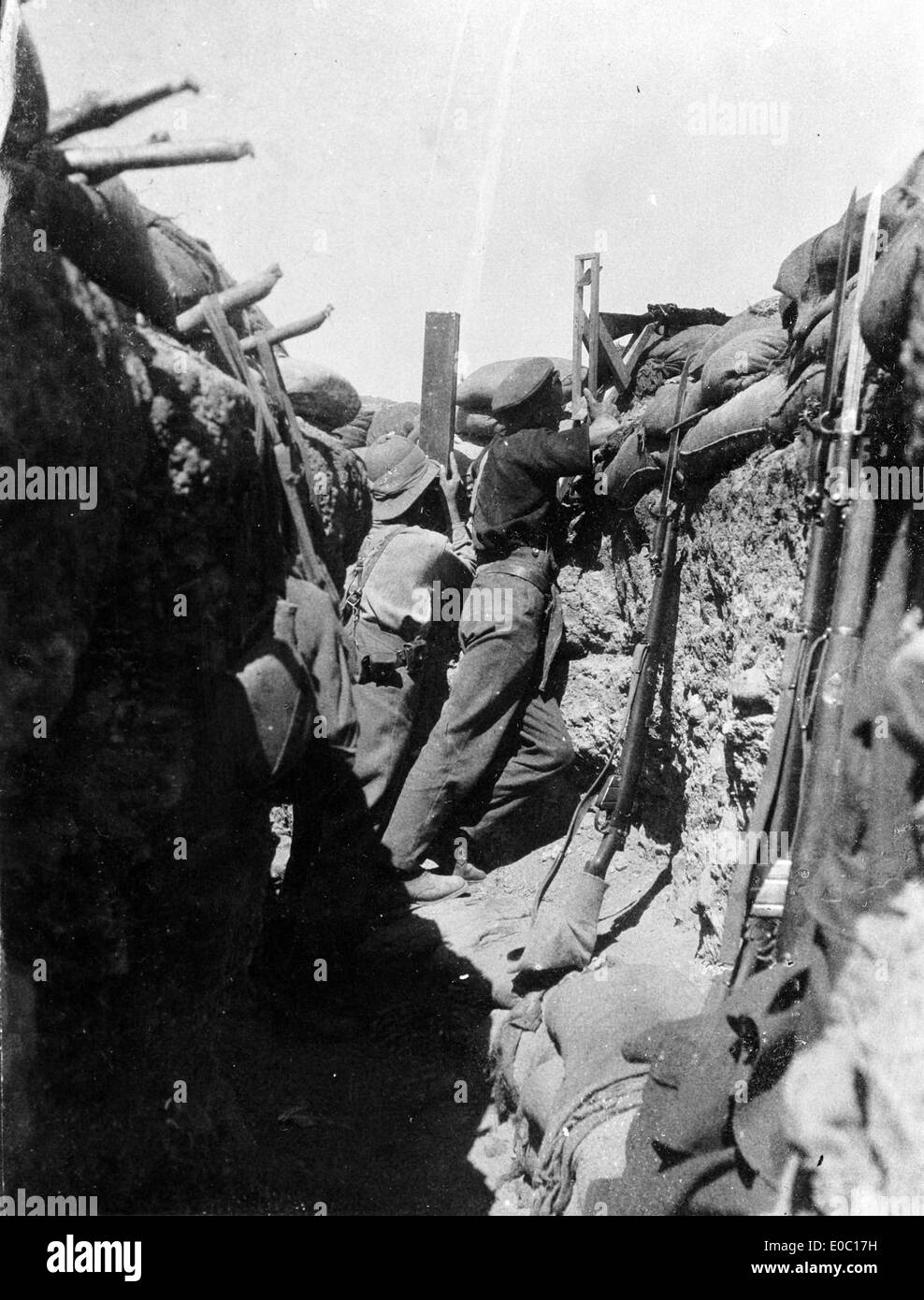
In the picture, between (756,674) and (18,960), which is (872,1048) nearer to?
(756,674)

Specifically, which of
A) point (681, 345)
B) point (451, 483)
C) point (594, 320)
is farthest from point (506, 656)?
point (594, 320)

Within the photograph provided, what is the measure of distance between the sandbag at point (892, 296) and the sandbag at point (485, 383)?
3.02 metres

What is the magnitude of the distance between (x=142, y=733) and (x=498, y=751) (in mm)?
2706

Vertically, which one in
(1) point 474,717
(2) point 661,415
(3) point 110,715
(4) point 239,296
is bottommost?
(1) point 474,717

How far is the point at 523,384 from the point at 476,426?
35.2 inches

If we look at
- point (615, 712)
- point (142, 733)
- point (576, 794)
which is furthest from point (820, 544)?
point (576, 794)

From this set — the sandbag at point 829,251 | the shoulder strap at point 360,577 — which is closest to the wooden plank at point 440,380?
the shoulder strap at point 360,577

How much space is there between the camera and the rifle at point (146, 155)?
1595 millimetres

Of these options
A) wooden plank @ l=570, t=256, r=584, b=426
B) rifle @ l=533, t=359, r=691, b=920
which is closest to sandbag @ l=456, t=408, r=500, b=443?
wooden plank @ l=570, t=256, r=584, b=426

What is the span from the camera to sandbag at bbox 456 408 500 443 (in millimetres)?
5465

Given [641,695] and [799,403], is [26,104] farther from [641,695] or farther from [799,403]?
[641,695]

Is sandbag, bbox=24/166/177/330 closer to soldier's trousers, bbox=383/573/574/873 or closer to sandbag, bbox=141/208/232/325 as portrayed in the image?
sandbag, bbox=141/208/232/325

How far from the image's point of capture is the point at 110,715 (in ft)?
6.27

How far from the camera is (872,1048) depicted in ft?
6.73
